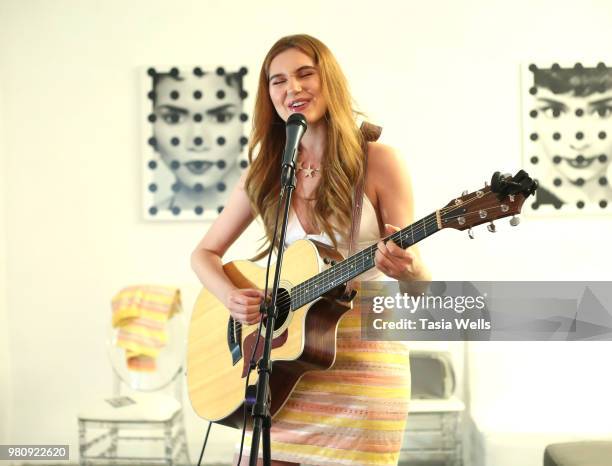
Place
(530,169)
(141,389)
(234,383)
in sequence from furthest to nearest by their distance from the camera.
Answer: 1. (530,169)
2. (141,389)
3. (234,383)

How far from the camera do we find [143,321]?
2.96 meters

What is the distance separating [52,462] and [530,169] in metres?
2.49

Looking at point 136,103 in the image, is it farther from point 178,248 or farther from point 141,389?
point 141,389

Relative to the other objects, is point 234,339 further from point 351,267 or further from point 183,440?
point 183,440

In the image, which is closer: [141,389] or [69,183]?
[141,389]

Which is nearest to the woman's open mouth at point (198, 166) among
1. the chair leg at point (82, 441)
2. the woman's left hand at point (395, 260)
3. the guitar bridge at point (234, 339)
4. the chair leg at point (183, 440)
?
the chair leg at point (183, 440)

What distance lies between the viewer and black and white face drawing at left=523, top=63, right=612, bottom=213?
3.24 m

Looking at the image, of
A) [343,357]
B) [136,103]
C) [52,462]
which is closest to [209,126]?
[136,103]

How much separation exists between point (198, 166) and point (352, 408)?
2105mm

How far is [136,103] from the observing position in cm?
335

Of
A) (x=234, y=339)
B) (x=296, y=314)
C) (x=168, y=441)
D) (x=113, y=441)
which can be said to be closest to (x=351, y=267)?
(x=296, y=314)

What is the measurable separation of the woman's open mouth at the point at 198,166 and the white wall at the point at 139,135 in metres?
0.23

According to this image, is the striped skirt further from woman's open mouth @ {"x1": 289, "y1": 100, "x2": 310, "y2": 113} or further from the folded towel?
the folded towel

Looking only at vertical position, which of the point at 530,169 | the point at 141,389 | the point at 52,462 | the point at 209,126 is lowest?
the point at 52,462
